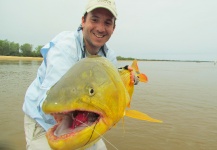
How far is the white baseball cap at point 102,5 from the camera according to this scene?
2.55 metres

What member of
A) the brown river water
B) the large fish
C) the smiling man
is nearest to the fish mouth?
the large fish

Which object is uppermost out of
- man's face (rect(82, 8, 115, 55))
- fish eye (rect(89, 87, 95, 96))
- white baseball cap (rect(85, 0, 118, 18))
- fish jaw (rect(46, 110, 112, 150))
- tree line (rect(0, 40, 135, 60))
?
white baseball cap (rect(85, 0, 118, 18))

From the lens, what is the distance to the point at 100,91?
150 cm

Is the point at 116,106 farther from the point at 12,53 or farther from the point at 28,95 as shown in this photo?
the point at 12,53

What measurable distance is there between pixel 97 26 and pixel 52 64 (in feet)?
2.73

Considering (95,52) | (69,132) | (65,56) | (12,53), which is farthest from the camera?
(12,53)

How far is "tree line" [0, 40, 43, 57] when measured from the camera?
244ft

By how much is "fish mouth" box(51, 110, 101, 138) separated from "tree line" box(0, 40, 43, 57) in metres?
79.4

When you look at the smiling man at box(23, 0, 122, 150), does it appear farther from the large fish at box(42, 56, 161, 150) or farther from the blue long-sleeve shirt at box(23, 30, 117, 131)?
the large fish at box(42, 56, 161, 150)

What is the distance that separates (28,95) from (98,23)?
119 centimetres

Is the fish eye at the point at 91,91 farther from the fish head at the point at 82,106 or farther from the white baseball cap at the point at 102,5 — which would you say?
the white baseball cap at the point at 102,5

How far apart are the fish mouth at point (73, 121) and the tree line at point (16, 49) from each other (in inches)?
3125

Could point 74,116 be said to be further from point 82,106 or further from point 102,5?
point 102,5

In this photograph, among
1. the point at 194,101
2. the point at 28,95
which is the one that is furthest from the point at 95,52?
the point at 194,101
